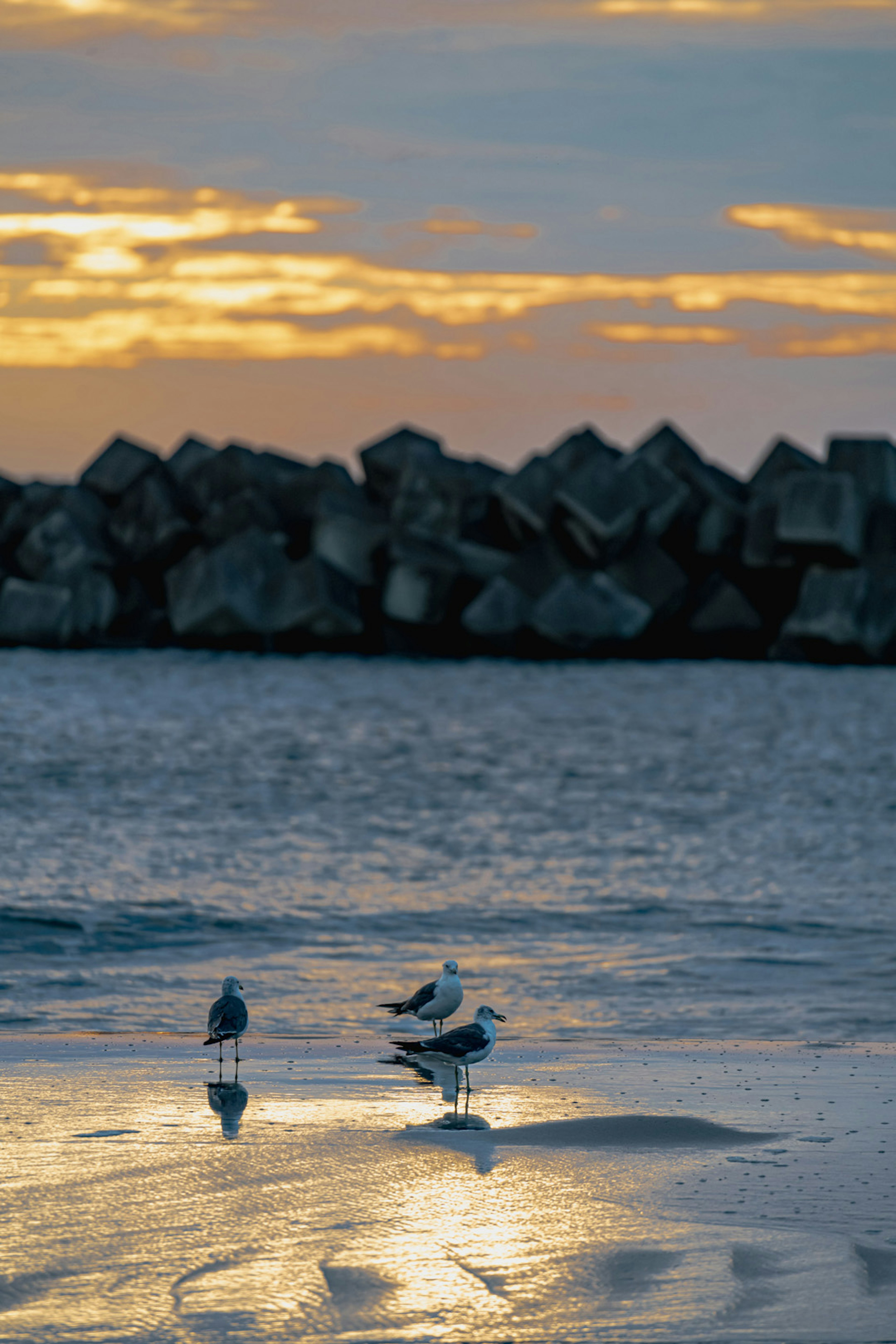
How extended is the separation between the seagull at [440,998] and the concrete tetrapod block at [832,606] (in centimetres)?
4174

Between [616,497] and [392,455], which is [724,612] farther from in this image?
[392,455]

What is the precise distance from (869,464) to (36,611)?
28525mm

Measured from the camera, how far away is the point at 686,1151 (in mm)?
6234

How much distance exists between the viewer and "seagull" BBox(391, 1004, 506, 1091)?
23.9ft

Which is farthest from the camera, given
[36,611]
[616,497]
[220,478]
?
[36,611]

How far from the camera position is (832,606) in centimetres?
4931

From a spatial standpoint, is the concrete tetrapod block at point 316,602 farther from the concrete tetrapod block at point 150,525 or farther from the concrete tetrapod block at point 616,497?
the concrete tetrapod block at point 616,497

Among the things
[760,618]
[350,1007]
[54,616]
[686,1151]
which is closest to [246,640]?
[54,616]

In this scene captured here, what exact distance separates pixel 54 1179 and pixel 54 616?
174ft

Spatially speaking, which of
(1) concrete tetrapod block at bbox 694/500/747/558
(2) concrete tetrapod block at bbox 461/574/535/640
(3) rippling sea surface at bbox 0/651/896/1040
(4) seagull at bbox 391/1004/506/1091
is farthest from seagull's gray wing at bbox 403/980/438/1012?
(1) concrete tetrapod block at bbox 694/500/747/558

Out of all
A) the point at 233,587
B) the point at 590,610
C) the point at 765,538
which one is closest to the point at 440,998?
the point at 765,538

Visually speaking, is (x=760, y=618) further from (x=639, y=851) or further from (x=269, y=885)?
(x=269, y=885)

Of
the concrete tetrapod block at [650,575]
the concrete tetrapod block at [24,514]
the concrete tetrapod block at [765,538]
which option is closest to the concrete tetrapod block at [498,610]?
the concrete tetrapod block at [650,575]

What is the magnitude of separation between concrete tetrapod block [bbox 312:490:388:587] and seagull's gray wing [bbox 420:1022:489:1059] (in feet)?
144
